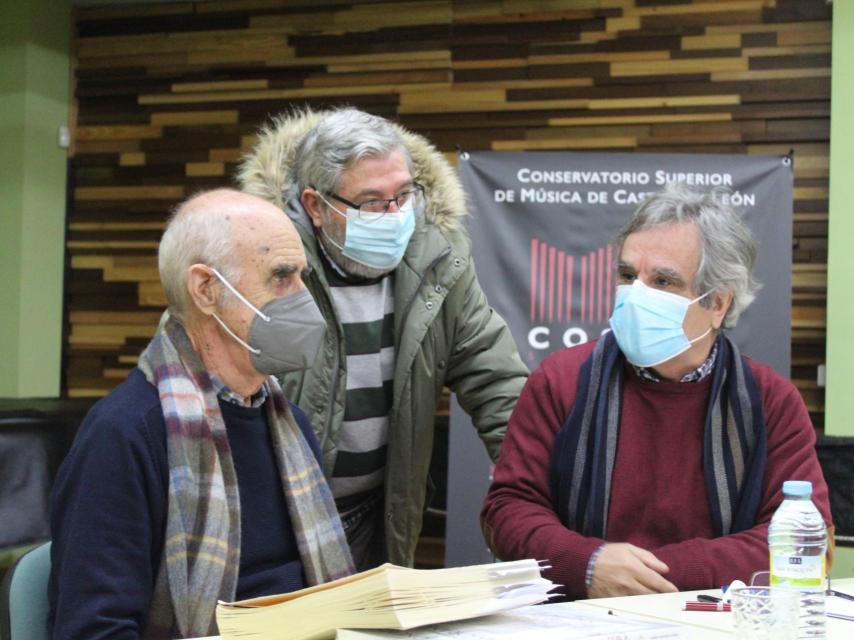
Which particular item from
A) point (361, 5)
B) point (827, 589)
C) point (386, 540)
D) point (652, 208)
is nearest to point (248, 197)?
point (652, 208)

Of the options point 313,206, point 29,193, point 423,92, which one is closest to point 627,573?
point 313,206

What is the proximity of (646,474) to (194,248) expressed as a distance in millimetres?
1062

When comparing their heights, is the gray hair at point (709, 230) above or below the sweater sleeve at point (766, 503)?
above

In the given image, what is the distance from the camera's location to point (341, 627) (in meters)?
1.42

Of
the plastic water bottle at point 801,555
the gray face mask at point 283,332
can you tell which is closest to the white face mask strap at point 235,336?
the gray face mask at point 283,332

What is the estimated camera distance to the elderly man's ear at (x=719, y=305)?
2.46m

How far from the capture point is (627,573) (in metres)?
2.15

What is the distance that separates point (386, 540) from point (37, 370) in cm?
346

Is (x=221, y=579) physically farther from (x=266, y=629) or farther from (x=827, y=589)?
(x=827, y=589)

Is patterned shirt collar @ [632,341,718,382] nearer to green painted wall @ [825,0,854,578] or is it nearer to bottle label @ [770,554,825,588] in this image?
bottle label @ [770,554,825,588]

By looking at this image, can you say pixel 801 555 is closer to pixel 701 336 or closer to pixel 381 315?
pixel 701 336

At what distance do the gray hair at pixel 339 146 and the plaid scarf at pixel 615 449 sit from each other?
723mm

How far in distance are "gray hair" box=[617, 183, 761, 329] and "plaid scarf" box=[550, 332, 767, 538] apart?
167 millimetres

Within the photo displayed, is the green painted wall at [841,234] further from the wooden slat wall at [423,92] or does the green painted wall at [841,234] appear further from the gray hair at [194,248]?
the gray hair at [194,248]
